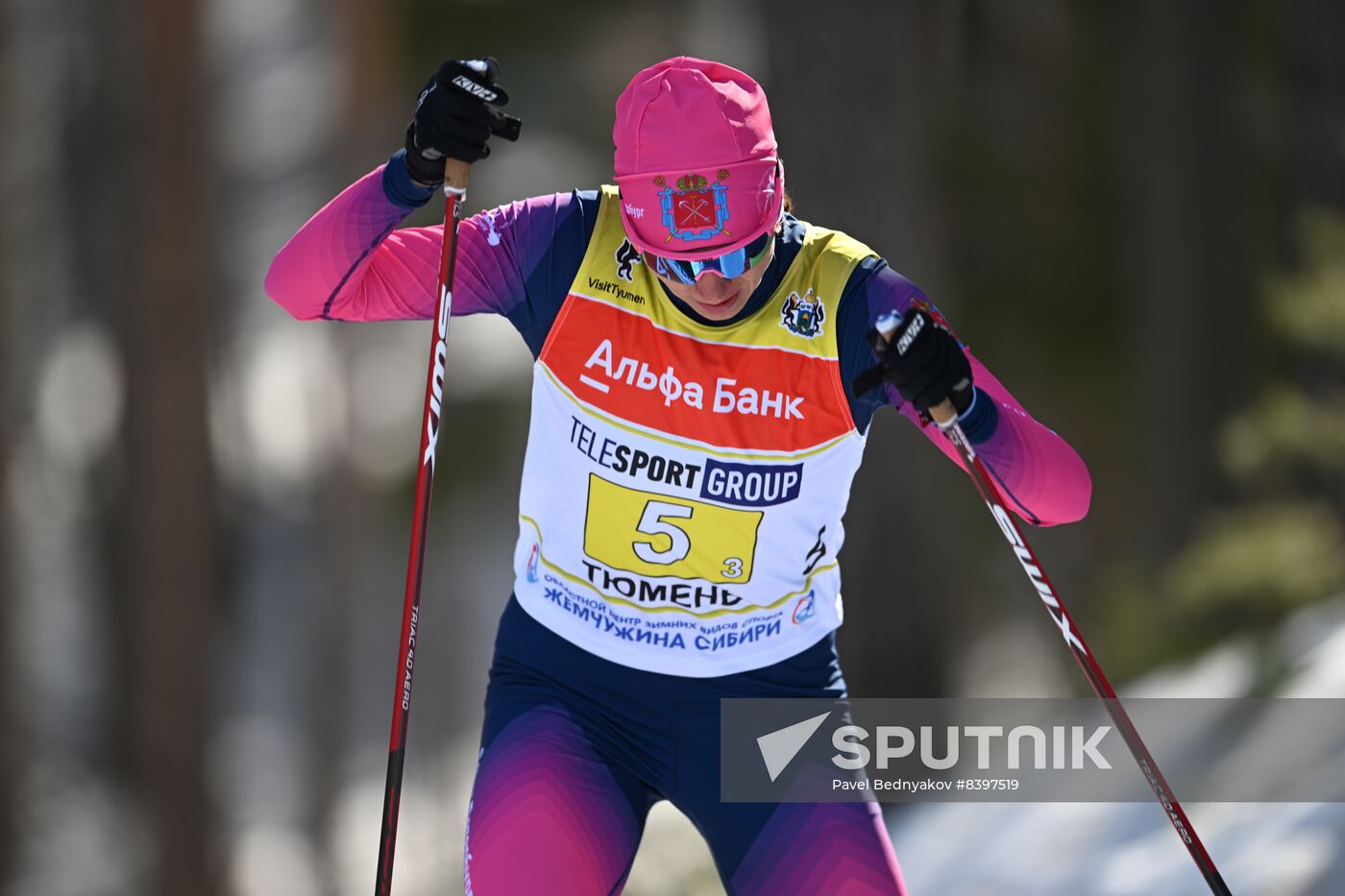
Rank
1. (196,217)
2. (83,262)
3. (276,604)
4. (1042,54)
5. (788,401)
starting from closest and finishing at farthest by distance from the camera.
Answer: (788,401), (196,217), (1042,54), (83,262), (276,604)

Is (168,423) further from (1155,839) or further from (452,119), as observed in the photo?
(452,119)

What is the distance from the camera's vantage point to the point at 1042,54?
538 inches

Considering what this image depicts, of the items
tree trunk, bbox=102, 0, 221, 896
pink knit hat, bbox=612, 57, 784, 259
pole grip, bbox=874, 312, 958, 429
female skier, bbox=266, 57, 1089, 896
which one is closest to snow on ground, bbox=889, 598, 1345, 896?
female skier, bbox=266, 57, 1089, 896

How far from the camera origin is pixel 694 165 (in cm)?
285

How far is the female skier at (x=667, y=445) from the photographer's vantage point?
288 cm

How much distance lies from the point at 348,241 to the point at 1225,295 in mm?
7426

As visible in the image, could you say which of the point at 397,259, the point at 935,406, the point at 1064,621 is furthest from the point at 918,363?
the point at 397,259

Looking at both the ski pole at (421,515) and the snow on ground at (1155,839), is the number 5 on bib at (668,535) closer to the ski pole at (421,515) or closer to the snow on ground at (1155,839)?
the ski pole at (421,515)

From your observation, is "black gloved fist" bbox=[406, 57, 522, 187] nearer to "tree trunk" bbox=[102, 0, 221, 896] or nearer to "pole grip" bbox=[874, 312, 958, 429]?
"pole grip" bbox=[874, 312, 958, 429]

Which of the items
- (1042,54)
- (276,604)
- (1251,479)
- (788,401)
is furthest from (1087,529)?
(788,401)

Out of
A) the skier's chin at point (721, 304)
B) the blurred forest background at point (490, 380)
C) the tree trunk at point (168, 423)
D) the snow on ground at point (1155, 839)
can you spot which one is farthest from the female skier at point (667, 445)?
the tree trunk at point (168, 423)

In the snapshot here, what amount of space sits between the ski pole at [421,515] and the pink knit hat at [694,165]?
1.22ft

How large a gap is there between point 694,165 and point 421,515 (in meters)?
0.95

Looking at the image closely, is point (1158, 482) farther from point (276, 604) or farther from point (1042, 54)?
point (276, 604)
